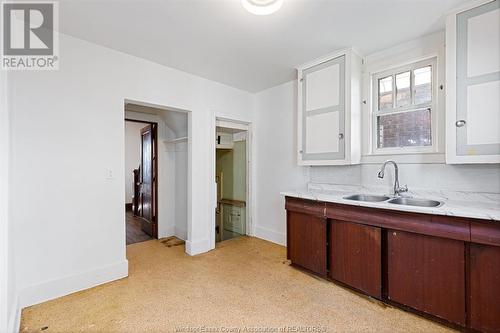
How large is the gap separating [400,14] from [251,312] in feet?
9.00

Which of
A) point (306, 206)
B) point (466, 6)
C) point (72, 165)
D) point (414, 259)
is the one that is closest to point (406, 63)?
point (466, 6)

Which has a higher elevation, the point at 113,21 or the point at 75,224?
the point at 113,21

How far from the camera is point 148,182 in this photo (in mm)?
4117

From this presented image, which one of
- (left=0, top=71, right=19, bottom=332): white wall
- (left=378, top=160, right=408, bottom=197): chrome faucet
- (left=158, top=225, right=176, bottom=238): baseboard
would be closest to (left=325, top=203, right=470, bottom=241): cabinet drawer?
(left=378, top=160, right=408, bottom=197): chrome faucet

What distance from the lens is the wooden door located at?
153 inches

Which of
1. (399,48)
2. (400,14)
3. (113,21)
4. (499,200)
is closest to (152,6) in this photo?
(113,21)

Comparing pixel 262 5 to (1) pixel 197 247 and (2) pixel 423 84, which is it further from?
(1) pixel 197 247

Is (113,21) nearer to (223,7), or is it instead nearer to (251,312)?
(223,7)

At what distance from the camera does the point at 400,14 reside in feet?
6.30

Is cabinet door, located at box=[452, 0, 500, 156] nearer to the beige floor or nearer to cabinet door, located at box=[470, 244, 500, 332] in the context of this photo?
cabinet door, located at box=[470, 244, 500, 332]

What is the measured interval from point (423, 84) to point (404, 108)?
0.27m

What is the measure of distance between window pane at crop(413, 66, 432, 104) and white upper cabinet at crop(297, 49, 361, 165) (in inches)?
21.2

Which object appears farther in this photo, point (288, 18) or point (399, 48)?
point (399, 48)

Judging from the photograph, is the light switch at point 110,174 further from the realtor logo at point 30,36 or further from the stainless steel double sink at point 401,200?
the stainless steel double sink at point 401,200
